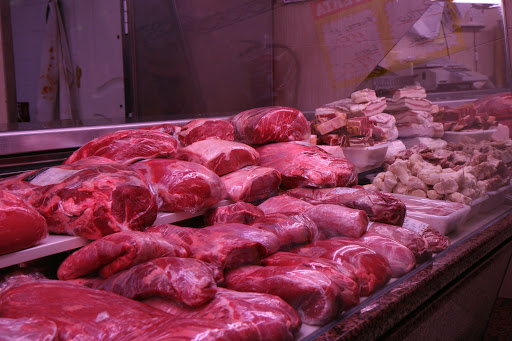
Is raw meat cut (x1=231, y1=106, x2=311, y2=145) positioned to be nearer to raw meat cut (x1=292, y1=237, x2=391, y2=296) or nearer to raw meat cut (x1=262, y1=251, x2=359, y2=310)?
raw meat cut (x1=292, y1=237, x2=391, y2=296)

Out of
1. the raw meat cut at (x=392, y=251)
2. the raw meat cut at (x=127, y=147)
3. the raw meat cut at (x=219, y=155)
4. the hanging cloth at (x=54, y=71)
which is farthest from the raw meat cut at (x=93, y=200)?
the hanging cloth at (x=54, y=71)

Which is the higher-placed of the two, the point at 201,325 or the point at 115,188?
the point at 115,188

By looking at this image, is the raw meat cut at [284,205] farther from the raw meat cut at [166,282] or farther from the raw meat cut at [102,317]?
the raw meat cut at [102,317]

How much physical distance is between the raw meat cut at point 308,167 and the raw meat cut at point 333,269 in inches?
28.5

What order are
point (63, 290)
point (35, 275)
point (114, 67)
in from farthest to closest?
point (114, 67) → point (35, 275) → point (63, 290)

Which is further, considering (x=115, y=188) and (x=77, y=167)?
(x=77, y=167)

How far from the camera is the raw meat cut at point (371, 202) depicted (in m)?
1.74

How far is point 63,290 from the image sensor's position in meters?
1.05

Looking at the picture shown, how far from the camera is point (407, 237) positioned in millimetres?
1609

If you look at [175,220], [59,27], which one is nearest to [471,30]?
[175,220]

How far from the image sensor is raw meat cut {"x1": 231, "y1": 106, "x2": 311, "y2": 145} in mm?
2395

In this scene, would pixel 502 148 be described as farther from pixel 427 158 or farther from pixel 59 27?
pixel 59 27

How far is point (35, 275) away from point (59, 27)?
3.43 metres

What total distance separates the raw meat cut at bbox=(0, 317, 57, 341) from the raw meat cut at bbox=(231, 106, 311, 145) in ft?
5.29
